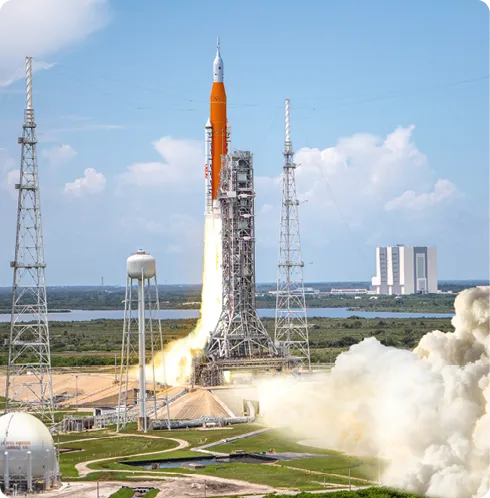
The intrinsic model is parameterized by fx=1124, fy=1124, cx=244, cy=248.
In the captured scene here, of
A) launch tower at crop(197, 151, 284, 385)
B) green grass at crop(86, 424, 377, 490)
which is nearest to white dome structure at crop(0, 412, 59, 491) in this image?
green grass at crop(86, 424, 377, 490)

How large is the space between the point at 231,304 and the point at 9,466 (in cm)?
3826

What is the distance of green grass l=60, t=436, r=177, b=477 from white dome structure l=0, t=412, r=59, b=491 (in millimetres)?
6081

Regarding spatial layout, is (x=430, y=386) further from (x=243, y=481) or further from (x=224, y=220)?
(x=224, y=220)

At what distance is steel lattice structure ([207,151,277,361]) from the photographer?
85.8 meters

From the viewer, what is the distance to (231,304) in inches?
3428

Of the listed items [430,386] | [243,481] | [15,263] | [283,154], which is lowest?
[243,481]

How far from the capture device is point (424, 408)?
169ft

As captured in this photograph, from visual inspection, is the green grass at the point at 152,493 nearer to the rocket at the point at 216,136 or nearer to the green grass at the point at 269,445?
the green grass at the point at 269,445

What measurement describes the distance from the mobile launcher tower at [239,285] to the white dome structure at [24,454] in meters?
33.6

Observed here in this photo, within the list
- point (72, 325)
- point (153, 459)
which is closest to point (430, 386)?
point (153, 459)

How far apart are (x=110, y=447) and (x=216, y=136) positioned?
31807 millimetres

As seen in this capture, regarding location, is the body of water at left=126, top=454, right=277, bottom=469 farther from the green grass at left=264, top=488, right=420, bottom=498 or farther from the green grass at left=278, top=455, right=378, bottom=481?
the green grass at left=264, top=488, right=420, bottom=498

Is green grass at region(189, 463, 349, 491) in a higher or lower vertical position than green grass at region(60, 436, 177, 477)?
lower


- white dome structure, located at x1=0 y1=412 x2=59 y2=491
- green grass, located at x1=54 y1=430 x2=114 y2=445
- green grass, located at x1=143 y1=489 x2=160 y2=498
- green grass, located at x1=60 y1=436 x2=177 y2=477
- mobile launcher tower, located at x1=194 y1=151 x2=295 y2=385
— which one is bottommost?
green grass, located at x1=143 y1=489 x2=160 y2=498
